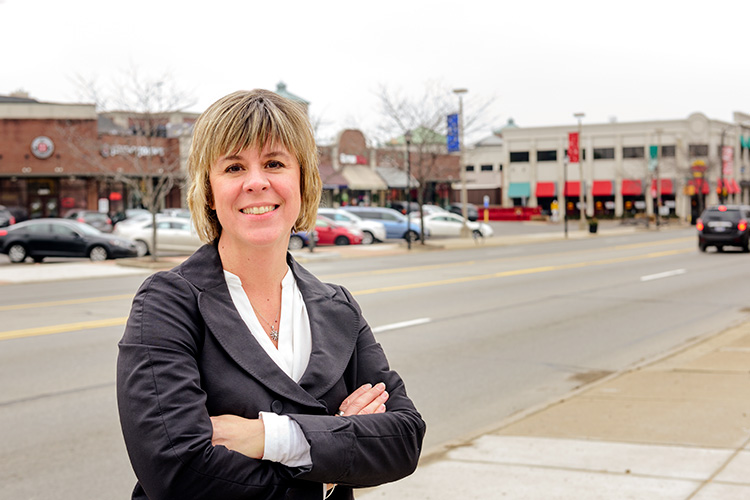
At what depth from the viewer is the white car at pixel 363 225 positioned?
124 ft

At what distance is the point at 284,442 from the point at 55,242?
2653 centimetres

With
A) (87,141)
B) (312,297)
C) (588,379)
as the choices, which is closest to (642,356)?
(588,379)

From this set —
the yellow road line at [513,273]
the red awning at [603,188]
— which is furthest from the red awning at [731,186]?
the yellow road line at [513,273]

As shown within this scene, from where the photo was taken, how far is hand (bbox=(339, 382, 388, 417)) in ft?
7.68

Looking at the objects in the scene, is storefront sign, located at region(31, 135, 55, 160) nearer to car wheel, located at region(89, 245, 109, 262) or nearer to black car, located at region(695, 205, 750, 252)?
car wheel, located at region(89, 245, 109, 262)

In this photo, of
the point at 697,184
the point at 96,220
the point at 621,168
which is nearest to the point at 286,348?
the point at 96,220

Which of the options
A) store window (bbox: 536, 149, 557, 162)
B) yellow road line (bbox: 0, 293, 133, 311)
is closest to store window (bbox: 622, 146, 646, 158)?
store window (bbox: 536, 149, 557, 162)

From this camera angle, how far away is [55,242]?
26.6 m

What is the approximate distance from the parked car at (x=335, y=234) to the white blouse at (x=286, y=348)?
3255cm

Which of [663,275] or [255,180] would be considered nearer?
[255,180]

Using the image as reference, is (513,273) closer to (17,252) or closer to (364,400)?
(17,252)

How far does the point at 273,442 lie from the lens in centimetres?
210

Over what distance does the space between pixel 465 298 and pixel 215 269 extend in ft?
46.0

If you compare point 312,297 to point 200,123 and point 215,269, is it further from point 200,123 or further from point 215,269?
point 200,123
